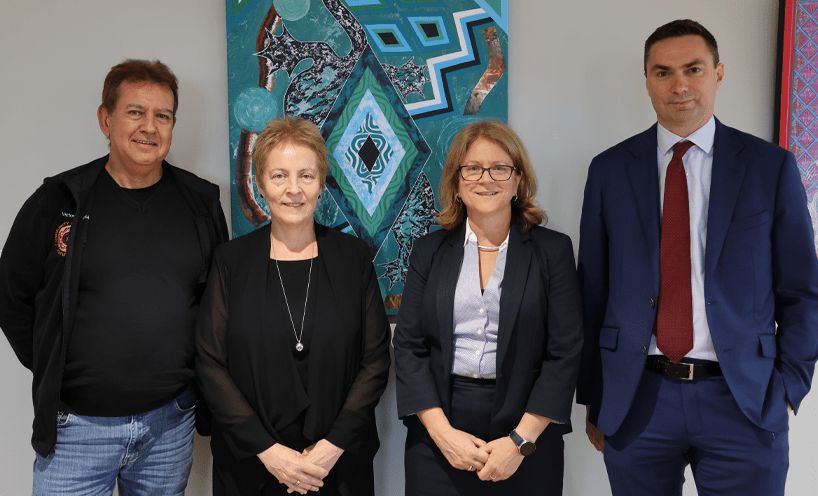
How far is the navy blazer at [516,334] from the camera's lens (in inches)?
67.8

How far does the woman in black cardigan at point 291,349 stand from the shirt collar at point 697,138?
3.75 feet

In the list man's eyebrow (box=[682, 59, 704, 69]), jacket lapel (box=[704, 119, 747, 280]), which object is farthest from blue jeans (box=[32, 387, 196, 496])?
man's eyebrow (box=[682, 59, 704, 69])

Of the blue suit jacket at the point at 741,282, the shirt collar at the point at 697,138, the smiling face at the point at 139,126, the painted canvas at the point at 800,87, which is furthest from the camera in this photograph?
the painted canvas at the point at 800,87

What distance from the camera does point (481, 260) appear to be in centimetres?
186

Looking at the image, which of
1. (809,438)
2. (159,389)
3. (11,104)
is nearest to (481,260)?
(159,389)

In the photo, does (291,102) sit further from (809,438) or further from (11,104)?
(809,438)

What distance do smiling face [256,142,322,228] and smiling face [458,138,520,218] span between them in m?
0.53

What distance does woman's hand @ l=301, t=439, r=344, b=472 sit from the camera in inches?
68.7

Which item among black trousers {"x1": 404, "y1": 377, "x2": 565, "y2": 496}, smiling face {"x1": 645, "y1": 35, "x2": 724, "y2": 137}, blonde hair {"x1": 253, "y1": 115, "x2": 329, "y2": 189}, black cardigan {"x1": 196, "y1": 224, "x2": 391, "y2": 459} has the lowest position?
black trousers {"x1": 404, "y1": 377, "x2": 565, "y2": 496}

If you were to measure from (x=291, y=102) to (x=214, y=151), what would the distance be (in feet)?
1.33

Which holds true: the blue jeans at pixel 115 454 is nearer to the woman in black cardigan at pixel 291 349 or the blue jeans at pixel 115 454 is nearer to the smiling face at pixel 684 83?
the woman in black cardigan at pixel 291 349

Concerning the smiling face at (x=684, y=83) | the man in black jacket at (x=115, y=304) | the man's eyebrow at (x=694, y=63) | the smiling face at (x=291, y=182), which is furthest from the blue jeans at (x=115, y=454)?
the man's eyebrow at (x=694, y=63)

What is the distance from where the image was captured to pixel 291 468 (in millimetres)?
1710

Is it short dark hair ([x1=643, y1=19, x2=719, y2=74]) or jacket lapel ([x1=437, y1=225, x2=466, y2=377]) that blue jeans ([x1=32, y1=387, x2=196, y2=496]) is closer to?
jacket lapel ([x1=437, y1=225, x2=466, y2=377])
